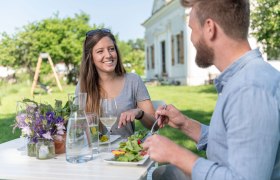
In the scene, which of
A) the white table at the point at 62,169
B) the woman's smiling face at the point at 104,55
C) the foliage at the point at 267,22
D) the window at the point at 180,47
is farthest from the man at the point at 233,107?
the window at the point at 180,47

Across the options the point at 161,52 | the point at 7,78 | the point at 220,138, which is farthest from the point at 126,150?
the point at 161,52

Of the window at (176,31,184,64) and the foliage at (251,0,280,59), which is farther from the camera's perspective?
the window at (176,31,184,64)

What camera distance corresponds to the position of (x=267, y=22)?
11.3 m

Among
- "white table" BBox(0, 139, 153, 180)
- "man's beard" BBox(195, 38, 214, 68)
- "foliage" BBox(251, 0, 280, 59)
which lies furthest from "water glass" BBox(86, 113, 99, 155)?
"foliage" BBox(251, 0, 280, 59)

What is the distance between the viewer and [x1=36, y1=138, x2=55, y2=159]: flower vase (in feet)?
6.50

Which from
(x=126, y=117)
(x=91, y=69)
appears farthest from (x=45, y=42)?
(x=126, y=117)

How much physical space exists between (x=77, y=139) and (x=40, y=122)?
0.74 feet

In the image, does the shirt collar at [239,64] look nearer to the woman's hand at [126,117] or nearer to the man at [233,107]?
the man at [233,107]

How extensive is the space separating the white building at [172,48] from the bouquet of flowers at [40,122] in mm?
16579

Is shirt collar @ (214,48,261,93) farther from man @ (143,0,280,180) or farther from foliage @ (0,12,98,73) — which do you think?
foliage @ (0,12,98,73)

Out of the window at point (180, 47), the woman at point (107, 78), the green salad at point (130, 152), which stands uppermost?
the window at point (180, 47)

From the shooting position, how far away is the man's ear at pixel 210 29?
1.42 metres

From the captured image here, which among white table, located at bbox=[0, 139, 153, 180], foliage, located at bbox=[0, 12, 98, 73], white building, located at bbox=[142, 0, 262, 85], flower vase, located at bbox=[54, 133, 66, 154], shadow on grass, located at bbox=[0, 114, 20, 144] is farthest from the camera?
foliage, located at bbox=[0, 12, 98, 73]

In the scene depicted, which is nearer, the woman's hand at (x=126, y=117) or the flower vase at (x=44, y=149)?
the flower vase at (x=44, y=149)
